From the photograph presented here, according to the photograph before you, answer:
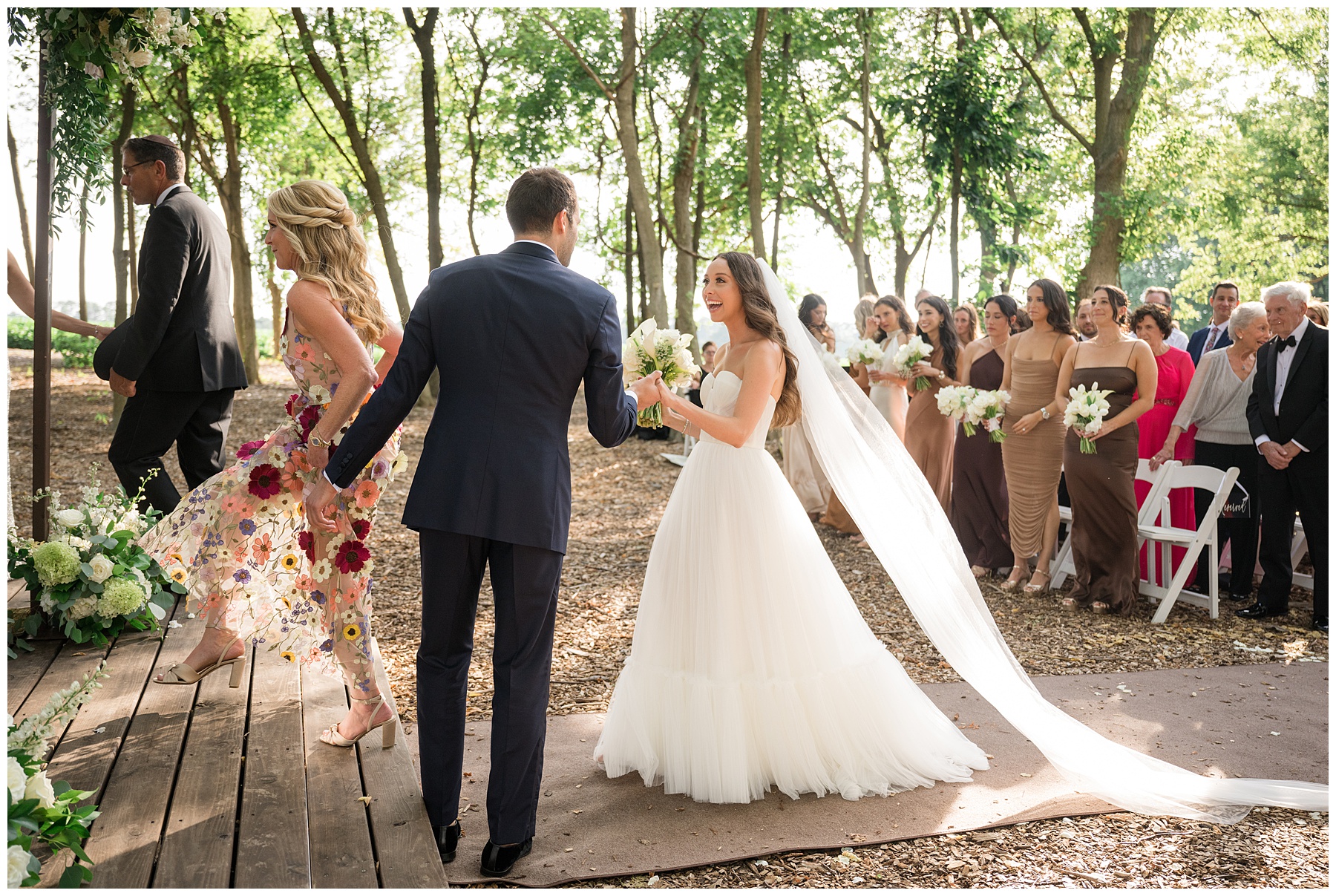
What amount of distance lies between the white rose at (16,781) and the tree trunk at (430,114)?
14.5m

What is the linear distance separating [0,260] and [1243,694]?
5868 mm

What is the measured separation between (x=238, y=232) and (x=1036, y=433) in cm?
1683

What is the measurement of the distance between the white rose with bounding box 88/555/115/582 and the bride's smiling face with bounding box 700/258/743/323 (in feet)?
10.0

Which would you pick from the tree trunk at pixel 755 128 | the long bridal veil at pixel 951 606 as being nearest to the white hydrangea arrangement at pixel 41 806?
the long bridal veil at pixel 951 606

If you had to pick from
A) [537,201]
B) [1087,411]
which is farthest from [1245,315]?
[537,201]

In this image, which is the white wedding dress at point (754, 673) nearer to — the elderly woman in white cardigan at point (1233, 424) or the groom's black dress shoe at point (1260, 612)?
the groom's black dress shoe at point (1260, 612)

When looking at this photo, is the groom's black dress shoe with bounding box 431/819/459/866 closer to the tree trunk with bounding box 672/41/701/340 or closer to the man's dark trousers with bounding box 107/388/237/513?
the man's dark trousers with bounding box 107/388/237/513

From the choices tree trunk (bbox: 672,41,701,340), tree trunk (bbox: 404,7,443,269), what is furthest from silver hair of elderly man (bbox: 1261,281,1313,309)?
tree trunk (bbox: 404,7,443,269)

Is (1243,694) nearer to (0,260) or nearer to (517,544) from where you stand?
(517,544)

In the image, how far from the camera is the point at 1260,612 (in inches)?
278

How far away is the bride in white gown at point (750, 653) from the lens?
399 centimetres

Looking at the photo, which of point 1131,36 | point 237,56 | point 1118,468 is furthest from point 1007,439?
point 237,56

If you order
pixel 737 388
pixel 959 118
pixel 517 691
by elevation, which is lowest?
pixel 517 691

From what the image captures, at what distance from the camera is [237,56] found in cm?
1772
